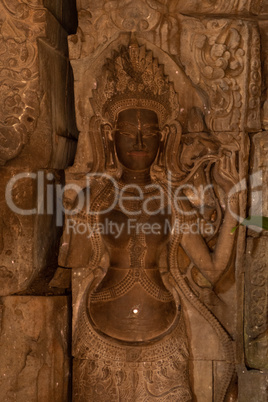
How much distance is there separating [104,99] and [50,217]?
1.06 m

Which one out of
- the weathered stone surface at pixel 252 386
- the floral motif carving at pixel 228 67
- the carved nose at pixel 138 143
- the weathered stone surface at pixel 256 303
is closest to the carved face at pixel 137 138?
the carved nose at pixel 138 143

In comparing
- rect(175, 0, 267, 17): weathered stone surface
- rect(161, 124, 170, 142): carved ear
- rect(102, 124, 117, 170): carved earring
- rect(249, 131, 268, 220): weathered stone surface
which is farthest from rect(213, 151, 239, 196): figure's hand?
rect(175, 0, 267, 17): weathered stone surface

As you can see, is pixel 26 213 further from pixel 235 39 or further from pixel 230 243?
pixel 235 39

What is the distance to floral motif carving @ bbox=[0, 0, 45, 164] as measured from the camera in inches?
164

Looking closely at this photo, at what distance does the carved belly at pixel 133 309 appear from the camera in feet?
13.8

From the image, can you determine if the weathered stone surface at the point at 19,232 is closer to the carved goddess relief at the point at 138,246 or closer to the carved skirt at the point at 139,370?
the carved goddess relief at the point at 138,246

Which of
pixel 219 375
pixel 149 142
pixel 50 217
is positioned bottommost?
pixel 219 375

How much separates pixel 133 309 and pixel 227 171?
1301 mm

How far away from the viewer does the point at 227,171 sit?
13.8 feet

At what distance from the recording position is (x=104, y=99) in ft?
14.2

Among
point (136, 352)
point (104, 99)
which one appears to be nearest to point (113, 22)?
point (104, 99)

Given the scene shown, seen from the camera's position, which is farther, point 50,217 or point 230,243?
point 50,217

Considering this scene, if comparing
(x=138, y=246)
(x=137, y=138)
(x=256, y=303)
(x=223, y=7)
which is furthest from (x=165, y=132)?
(x=256, y=303)

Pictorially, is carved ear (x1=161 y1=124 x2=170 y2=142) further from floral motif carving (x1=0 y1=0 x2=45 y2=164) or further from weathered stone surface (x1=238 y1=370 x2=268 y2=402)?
weathered stone surface (x1=238 y1=370 x2=268 y2=402)
